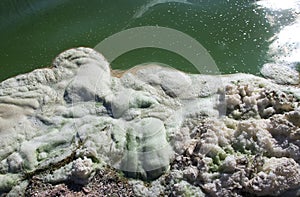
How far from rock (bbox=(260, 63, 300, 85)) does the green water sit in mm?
73

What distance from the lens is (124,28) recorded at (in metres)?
4.31

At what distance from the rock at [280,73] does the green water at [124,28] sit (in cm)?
7

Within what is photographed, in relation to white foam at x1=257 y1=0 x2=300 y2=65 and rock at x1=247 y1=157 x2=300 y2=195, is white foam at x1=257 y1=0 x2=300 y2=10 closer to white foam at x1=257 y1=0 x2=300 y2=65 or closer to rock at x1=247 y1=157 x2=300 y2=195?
white foam at x1=257 y1=0 x2=300 y2=65

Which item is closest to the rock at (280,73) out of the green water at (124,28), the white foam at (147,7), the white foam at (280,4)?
the green water at (124,28)

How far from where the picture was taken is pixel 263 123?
3273 millimetres

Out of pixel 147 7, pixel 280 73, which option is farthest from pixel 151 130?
pixel 147 7

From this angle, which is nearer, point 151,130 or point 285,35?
point 151,130

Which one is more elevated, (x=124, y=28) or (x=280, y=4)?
(x=280, y=4)

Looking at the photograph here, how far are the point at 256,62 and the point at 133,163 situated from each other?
4.94ft

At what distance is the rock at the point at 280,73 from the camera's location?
389cm

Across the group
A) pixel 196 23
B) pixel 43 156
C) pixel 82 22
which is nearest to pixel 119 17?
pixel 82 22

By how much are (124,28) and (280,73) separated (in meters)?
1.42

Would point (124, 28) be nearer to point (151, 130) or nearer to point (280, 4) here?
point (151, 130)

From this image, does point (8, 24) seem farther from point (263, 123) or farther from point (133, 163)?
point (263, 123)
